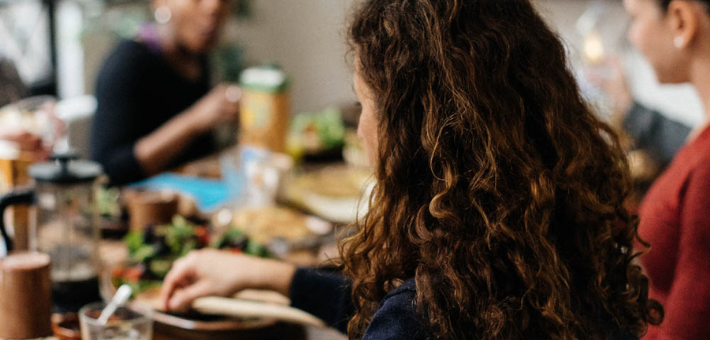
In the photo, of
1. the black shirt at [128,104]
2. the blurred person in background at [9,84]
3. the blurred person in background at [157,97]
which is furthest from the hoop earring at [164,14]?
the blurred person in background at [9,84]

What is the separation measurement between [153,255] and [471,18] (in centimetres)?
82

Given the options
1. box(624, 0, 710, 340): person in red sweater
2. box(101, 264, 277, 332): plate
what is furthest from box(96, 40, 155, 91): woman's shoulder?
box(624, 0, 710, 340): person in red sweater

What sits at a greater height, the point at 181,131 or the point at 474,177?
the point at 474,177

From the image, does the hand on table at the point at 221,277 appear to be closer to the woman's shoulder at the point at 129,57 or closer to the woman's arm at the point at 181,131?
the woman's arm at the point at 181,131

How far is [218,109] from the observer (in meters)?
2.29

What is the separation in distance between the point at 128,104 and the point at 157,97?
0.53 ft

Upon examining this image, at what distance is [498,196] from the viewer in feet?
2.48

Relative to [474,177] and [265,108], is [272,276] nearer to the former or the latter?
[474,177]

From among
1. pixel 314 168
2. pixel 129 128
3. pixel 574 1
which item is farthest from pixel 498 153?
pixel 574 1

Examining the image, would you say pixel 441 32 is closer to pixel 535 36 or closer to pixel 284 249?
pixel 535 36

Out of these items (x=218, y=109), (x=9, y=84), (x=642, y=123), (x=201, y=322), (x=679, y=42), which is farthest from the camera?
(x=9, y=84)

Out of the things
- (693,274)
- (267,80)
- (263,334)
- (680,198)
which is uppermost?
(267,80)

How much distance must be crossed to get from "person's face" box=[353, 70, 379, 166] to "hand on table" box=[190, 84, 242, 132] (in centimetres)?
151

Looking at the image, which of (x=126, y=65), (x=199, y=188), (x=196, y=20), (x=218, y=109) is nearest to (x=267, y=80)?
(x=218, y=109)
